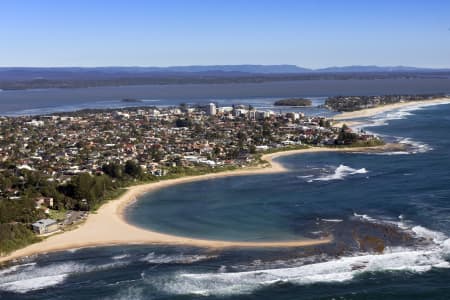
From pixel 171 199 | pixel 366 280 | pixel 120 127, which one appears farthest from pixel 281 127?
pixel 366 280

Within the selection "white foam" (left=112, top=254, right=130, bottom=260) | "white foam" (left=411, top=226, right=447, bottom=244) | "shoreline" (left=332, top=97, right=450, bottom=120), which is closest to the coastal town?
"white foam" (left=112, top=254, right=130, bottom=260)

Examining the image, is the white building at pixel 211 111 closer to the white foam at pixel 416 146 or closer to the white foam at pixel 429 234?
the white foam at pixel 416 146

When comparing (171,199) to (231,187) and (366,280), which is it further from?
(366,280)

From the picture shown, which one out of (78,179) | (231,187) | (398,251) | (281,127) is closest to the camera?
(398,251)

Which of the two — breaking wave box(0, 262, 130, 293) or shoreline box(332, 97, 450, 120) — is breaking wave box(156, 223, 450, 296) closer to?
breaking wave box(0, 262, 130, 293)

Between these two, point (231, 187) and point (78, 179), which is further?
point (231, 187)
